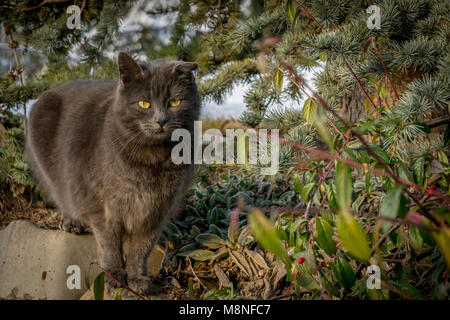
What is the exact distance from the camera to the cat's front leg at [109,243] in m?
1.73

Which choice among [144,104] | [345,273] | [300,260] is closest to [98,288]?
[300,260]

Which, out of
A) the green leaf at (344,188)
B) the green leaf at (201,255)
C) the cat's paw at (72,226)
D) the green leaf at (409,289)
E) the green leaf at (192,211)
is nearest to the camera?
the green leaf at (344,188)

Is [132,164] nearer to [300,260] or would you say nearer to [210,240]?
[210,240]

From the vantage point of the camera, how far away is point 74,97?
2127 mm

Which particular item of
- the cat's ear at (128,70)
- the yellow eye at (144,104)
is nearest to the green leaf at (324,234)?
the yellow eye at (144,104)

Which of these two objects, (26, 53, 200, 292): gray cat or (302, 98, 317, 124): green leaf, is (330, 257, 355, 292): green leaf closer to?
(302, 98, 317, 124): green leaf

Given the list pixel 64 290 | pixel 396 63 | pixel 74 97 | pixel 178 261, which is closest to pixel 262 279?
pixel 178 261

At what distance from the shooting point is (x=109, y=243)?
174cm

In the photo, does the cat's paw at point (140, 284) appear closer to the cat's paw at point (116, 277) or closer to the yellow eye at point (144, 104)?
the cat's paw at point (116, 277)

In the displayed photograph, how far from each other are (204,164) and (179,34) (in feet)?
3.18

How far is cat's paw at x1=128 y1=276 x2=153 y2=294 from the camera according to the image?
5.57ft

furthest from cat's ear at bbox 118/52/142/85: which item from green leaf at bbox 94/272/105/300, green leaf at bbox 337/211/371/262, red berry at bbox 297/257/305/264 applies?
green leaf at bbox 337/211/371/262

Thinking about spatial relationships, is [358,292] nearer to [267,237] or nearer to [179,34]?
[267,237]

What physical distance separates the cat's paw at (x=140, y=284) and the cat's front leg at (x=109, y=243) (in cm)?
4
